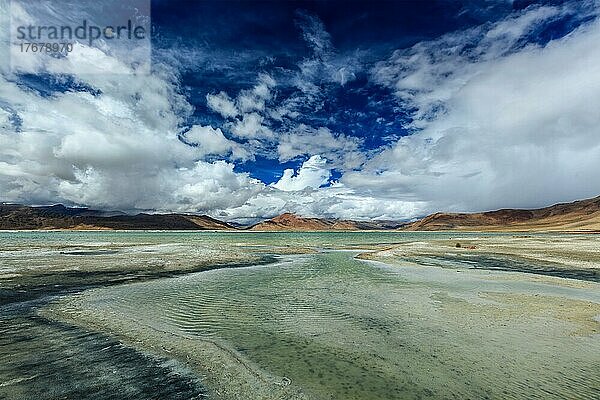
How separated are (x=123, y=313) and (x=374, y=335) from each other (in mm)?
10634

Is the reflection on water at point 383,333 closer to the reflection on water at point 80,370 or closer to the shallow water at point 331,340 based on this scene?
the shallow water at point 331,340

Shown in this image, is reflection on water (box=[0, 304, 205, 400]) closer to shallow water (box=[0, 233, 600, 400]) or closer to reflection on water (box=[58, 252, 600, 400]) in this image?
shallow water (box=[0, 233, 600, 400])

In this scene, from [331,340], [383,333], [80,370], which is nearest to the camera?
[80,370]

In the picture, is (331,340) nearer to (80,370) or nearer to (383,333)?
(383,333)

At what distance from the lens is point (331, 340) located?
37.8 feet

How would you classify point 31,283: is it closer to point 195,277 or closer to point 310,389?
point 195,277

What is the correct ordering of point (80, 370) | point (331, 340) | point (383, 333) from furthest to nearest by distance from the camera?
point (383, 333), point (331, 340), point (80, 370)

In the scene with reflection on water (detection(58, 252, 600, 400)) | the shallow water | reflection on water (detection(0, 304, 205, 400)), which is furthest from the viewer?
reflection on water (detection(58, 252, 600, 400))

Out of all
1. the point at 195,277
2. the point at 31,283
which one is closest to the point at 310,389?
the point at 195,277

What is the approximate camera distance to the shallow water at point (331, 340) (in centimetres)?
830

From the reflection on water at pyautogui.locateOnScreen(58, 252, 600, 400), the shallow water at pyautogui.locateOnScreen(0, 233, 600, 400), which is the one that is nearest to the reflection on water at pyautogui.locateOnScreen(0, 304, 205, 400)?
the shallow water at pyautogui.locateOnScreen(0, 233, 600, 400)

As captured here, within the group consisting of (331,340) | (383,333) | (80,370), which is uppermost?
(80,370)

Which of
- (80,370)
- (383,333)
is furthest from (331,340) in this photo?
(80,370)

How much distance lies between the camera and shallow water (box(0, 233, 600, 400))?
8297 mm
